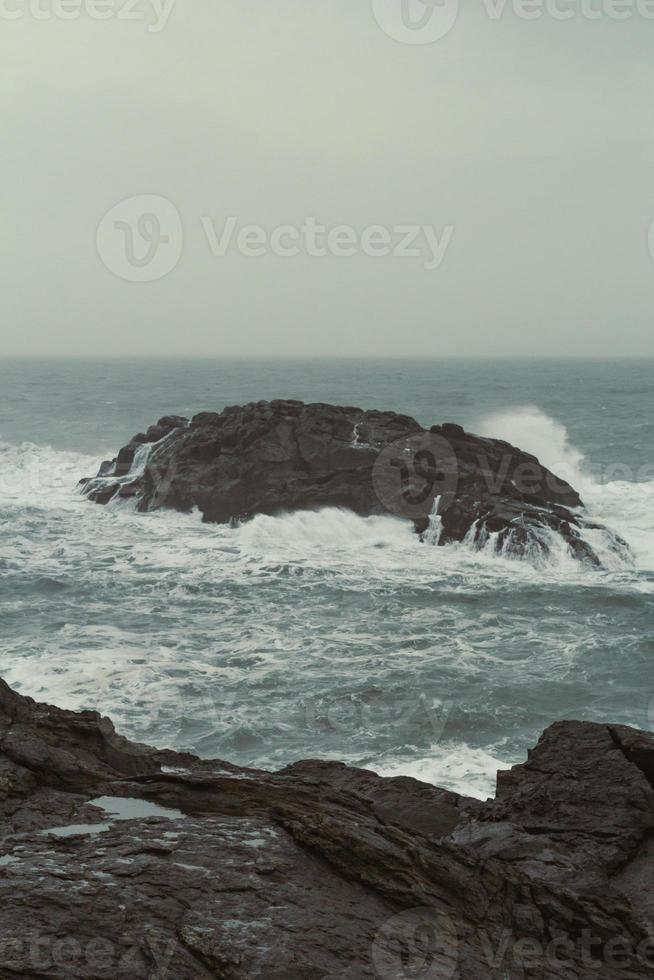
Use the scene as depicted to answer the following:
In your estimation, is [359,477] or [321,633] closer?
[321,633]

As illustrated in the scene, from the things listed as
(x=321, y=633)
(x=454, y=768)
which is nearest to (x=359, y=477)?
(x=321, y=633)

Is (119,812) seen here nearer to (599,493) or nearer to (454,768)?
(454,768)

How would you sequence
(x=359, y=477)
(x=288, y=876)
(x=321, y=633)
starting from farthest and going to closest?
(x=359, y=477)
(x=321, y=633)
(x=288, y=876)

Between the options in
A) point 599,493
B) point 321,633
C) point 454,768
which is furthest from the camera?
point 599,493

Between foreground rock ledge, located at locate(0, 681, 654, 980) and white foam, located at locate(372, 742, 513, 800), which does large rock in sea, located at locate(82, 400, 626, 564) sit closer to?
white foam, located at locate(372, 742, 513, 800)

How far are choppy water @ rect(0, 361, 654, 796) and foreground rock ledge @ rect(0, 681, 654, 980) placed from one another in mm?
5940

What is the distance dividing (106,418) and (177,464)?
40606mm

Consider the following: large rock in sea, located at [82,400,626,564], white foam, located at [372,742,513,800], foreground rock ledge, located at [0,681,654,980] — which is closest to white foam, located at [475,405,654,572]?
large rock in sea, located at [82,400,626,564]

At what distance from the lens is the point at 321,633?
66.1 feet

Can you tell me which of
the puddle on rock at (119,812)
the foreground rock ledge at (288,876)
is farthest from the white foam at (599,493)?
the puddle on rock at (119,812)

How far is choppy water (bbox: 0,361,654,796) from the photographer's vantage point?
15.2 metres

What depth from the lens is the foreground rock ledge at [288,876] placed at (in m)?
4.73

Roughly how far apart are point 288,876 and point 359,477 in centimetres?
2549

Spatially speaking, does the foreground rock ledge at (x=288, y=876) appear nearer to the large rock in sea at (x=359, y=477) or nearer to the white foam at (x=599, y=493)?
the large rock in sea at (x=359, y=477)
